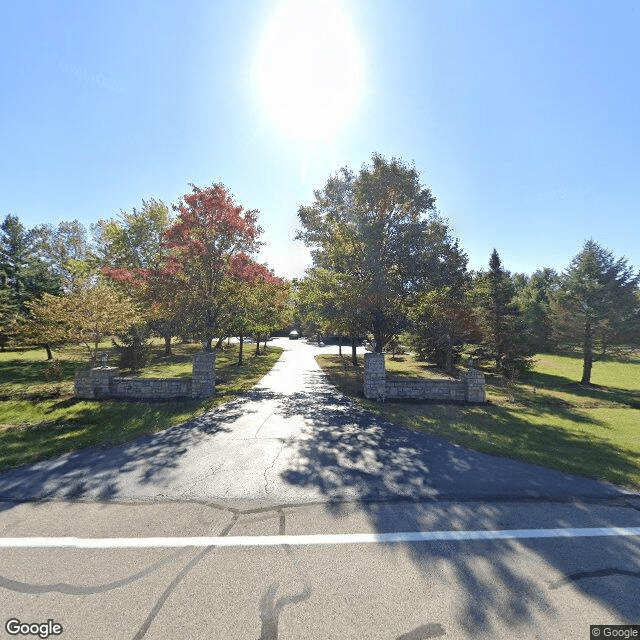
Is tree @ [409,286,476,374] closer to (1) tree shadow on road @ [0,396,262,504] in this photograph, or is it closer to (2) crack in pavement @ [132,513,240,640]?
(1) tree shadow on road @ [0,396,262,504]

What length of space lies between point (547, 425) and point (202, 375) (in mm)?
12632

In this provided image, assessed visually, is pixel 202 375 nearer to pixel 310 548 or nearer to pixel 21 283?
pixel 310 548

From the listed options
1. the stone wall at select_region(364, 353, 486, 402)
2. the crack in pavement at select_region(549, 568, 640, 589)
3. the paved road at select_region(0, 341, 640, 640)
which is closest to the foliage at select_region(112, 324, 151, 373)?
the paved road at select_region(0, 341, 640, 640)

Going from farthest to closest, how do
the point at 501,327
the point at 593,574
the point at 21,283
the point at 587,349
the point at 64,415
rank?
the point at 21,283 → the point at 501,327 → the point at 587,349 → the point at 64,415 → the point at 593,574

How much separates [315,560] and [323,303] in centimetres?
1071

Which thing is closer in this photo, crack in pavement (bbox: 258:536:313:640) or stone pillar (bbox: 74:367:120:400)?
crack in pavement (bbox: 258:536:313:640)

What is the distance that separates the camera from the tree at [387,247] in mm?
12891

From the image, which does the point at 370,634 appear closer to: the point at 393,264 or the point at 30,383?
the point at 393,264

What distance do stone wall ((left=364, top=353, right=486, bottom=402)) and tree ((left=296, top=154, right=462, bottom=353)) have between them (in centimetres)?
165

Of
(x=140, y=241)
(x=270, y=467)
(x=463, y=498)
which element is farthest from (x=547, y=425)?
(x=140, y=241)

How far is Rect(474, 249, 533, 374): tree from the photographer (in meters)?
22.2

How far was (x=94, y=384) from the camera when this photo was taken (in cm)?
1182

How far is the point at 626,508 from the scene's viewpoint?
205 inches

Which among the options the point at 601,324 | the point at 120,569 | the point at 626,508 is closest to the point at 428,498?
the point at 626,508
